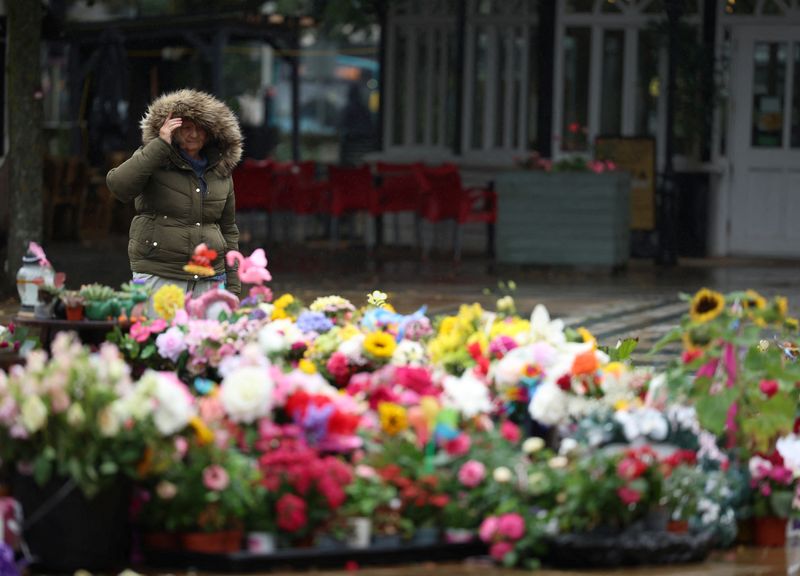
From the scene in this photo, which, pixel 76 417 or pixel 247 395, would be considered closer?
pixel 76 417

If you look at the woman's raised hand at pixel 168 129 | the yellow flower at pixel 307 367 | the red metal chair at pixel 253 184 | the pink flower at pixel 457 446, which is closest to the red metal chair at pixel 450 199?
the red metal chair at pixel 253 184

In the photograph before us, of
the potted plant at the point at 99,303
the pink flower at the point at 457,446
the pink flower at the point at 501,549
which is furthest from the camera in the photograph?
the potted plant at the point at 99,303

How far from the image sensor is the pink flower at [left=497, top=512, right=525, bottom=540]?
575cm

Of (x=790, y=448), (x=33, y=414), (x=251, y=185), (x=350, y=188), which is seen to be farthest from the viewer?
(x=251, y=185)

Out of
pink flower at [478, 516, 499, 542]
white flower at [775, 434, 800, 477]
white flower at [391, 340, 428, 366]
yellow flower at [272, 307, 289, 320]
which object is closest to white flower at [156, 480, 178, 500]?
pink flower at [478, 516, 499, 542]

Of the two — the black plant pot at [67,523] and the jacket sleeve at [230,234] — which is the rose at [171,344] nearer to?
the jacket sleeve at [230,234]

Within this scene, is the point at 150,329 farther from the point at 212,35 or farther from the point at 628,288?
the point at 212,35

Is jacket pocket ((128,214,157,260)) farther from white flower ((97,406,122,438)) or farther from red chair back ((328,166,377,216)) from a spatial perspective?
red chair back ((328,166,377,216))

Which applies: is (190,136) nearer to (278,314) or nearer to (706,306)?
(278,314)

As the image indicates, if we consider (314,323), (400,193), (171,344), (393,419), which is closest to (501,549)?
(393,419)

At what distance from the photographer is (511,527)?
5754mm

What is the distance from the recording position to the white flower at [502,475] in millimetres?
5839

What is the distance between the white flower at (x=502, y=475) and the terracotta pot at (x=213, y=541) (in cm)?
84

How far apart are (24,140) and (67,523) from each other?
9770 millimetres
